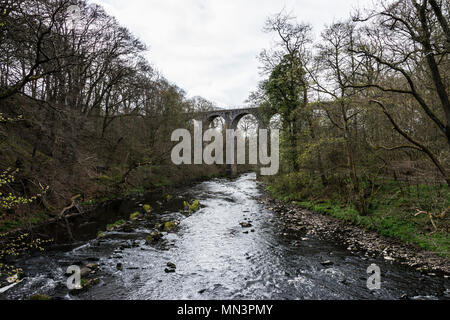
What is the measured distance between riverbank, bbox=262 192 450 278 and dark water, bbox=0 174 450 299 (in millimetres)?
416

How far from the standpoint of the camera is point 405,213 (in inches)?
331

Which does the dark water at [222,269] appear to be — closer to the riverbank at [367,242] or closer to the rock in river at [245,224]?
the riverbank at [367,242]

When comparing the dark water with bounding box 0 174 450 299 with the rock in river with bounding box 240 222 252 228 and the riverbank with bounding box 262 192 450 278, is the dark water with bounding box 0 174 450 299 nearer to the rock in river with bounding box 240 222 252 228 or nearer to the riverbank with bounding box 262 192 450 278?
the riverbank with bounding box 262 192 450 278

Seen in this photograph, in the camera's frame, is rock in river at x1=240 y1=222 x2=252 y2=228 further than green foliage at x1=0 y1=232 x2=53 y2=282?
Yes

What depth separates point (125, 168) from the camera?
65.7ft

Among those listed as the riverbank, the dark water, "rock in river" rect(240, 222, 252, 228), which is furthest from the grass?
"rock in river" rect(240, 222, 252, 228)

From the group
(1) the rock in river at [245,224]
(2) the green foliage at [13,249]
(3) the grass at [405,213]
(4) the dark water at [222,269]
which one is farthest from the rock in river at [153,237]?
(3) the grass at [405,213]

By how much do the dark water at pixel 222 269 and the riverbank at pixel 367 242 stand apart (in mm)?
416

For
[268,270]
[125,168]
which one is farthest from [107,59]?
[268,270]

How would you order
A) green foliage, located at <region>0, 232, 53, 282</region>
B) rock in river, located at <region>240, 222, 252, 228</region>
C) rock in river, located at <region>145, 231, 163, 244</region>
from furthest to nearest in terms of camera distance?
rock in river, located at <region>240, 222, 252, 228</region>
rock in river, located at <region>145, 231, 163, 244</region>
green foliage, located at <region>0, 232, 53, 282</region>

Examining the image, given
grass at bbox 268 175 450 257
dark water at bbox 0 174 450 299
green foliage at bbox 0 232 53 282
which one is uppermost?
grass at bbox 268 175 450 257

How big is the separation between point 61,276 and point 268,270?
524 centimetres

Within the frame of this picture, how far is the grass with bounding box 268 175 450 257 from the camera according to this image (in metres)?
6.86

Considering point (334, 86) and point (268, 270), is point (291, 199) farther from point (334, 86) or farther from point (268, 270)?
point (268, 270)
